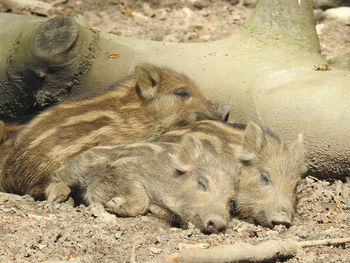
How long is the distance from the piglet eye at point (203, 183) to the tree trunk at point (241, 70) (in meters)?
0.65

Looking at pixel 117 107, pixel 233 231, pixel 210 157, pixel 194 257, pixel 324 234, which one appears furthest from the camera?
pixel 117 107

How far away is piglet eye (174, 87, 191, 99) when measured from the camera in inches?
192

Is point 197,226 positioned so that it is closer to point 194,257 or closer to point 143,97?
point 194,257

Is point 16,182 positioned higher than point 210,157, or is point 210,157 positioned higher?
point 210,157

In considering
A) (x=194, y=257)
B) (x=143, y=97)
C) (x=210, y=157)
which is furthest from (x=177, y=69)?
(x=194, y=257)

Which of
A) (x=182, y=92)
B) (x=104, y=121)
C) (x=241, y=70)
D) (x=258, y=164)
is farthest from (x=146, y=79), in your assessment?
(x=258, y=164)

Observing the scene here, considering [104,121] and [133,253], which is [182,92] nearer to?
[104,121]

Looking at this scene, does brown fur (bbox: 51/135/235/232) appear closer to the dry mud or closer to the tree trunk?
the dry mud

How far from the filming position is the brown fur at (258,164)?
13.4 ft

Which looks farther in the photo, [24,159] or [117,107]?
[117,107]

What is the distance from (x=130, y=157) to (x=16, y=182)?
716mm

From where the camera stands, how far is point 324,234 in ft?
11.6

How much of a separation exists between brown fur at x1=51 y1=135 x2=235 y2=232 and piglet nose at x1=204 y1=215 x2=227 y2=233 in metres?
0.13

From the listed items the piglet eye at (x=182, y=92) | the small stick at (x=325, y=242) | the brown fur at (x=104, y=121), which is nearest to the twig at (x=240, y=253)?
the small stick at (x=325, y=242)
